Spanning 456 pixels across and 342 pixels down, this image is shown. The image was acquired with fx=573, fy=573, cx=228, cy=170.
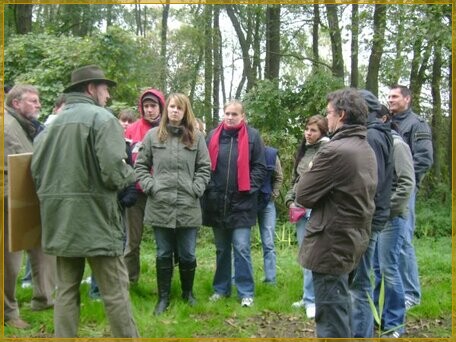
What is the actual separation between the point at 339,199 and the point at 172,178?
1.90m

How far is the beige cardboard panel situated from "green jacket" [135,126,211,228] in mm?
1157

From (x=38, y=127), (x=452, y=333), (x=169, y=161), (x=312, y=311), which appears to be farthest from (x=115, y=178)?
(x=452, y=333)

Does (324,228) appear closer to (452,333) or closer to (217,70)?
(452,333)

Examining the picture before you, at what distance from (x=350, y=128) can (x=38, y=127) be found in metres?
2.95

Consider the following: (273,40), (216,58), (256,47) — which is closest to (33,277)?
(273,40)

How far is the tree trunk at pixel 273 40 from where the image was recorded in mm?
20297

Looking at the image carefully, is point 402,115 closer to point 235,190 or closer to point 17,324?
point 235,190

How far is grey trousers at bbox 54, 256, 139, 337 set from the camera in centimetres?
416

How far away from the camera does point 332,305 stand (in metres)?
3.92

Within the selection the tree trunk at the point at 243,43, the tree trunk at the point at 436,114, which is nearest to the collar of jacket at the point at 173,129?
the tree trunk at the point at 436,114

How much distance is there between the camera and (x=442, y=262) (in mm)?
8047

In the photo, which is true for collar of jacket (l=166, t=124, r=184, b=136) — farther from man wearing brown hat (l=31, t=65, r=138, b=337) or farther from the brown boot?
the brown boot

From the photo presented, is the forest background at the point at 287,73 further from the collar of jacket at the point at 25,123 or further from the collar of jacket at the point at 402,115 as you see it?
the collar of jacket at the point at 402,115

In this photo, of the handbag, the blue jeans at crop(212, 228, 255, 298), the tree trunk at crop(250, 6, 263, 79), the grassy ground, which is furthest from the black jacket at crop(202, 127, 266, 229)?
the tree trunk at crop(250, 6, 263, 79)
